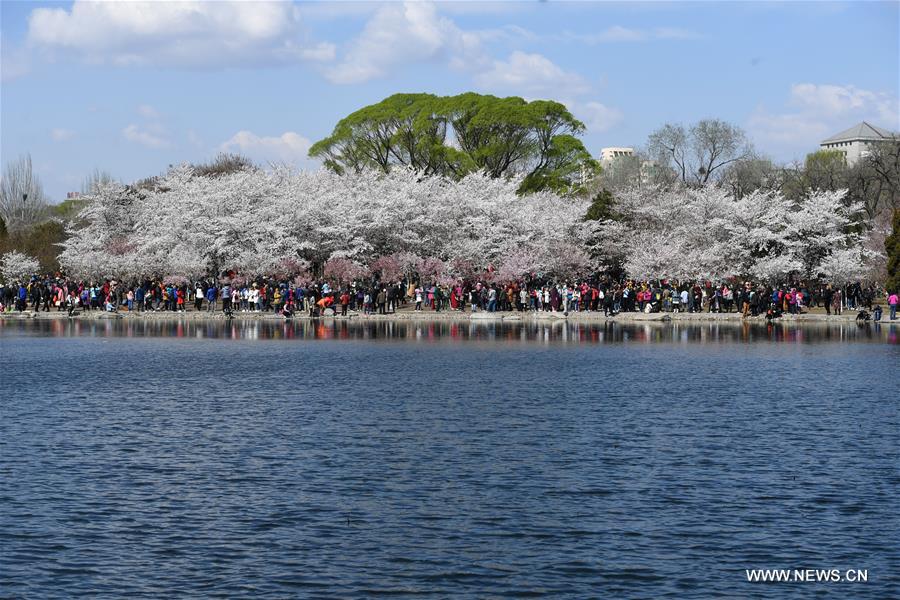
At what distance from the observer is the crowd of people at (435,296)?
64.5 metres

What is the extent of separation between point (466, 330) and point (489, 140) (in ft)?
150

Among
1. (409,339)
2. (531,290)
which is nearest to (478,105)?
(531,290)

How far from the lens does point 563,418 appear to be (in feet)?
87.2

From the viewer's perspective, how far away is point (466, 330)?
55.2 m

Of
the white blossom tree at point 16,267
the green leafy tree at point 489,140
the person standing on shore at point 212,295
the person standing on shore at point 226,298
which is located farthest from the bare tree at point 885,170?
the white blossom tree at point 16,267

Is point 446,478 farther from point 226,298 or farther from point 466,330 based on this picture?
point 226,298

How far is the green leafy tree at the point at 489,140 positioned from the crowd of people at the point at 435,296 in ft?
87.3

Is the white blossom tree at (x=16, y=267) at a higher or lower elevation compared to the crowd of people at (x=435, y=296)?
higher

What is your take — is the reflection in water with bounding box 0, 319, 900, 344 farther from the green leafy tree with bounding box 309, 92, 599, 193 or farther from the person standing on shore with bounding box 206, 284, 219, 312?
the green leafy tree with bounding box 309, 92, 599, 193

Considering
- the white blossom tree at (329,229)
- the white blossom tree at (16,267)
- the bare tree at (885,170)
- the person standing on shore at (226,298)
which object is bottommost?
the person standing on shore at (226,298)

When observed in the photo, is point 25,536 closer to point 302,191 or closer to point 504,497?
Answer: point 504,497

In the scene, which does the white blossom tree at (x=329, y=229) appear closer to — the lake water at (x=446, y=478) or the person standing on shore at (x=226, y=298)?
the person standing on shore at (x=226, y=298)

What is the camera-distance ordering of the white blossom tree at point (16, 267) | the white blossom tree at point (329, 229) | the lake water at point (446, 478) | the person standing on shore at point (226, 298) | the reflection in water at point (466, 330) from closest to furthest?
1. the lake water at point (446, 478)
2. the reflection in water at point (466, 330)
3. the person standing on shore at point (226, 298)
4. the white blossom tree at point (329, 229)
5. the white blossom tree at point (16, 267)

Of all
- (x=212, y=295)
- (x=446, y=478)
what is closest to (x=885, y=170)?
(x=212, y=295)
